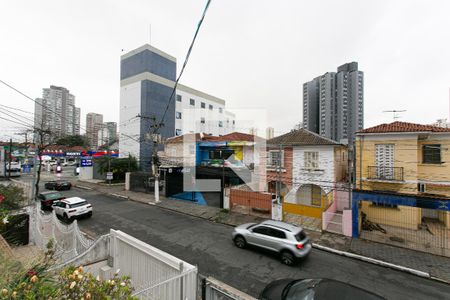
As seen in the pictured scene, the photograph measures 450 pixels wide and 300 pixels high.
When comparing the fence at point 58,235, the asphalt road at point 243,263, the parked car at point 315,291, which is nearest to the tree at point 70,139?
the asphalt road at point 243,263

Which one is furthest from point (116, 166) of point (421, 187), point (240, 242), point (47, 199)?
point (421, 187)

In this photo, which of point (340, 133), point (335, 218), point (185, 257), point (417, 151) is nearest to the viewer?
point (185, 257)

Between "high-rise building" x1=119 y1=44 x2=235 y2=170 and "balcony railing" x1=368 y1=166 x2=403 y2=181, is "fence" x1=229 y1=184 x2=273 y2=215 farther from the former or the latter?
"high-rise building" x1=119 y1=44 x2=235 y2=170

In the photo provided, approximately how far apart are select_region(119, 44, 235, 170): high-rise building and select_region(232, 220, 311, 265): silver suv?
27587 millimetres

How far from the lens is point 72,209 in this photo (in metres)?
13.1

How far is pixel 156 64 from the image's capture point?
122ft

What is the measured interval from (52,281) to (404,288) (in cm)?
1050

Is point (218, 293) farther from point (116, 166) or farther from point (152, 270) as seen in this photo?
point (116, 166)

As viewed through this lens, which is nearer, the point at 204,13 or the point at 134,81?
the point at 204,13

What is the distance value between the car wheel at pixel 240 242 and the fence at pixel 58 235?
6.16m

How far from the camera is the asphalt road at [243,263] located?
7.22 m

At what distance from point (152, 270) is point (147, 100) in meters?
34.8

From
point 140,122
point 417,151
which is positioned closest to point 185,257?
point 417,151

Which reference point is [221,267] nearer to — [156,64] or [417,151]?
[417,151]
